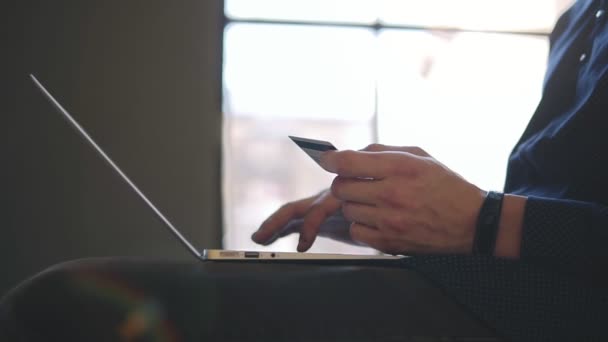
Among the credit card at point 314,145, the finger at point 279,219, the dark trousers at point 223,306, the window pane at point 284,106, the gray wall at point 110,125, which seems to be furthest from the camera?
the window pane at point 284,106

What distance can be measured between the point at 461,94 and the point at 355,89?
1.52 ft

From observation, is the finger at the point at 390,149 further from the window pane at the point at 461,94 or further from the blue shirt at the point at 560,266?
the window pane at the point at 461,94

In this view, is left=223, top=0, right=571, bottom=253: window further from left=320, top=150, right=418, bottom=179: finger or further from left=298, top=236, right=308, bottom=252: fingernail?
left=320, top=150, right=418, bottom=179: finger

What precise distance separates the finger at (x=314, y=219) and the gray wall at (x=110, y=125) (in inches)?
45.3

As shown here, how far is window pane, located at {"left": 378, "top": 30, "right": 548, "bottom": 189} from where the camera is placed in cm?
192

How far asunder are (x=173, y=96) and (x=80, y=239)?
0.66 m

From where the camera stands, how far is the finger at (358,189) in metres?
0.49

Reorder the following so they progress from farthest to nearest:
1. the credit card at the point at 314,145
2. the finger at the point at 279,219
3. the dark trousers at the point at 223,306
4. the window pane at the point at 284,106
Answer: the window pane at the point at 284,106, the finger at the point at 279,219, the credit card at the point at 314,145, the dark trousers at the point at 223,306

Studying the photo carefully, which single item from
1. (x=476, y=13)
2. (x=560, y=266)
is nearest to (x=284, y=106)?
(x=476, y=13)

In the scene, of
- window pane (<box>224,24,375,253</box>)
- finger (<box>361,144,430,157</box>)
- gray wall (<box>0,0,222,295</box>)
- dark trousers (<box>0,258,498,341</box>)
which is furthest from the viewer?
window pane (<box>224,24,375,253</box>)

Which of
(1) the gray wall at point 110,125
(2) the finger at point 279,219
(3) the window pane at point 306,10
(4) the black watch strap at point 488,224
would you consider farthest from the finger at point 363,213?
(3) the window pane at point 306,10

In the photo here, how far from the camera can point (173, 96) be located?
1841mm

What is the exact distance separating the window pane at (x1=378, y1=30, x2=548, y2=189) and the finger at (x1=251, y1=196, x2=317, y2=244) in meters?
1.16

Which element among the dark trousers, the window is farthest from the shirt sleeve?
the window
